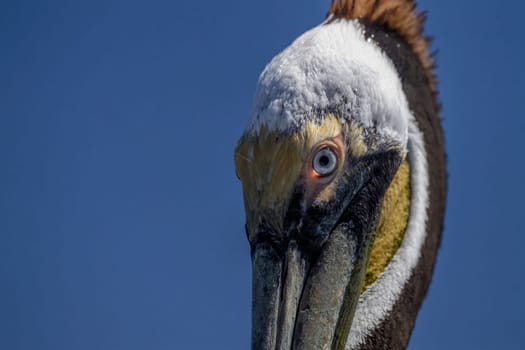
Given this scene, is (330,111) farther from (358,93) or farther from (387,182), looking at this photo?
(387,182)

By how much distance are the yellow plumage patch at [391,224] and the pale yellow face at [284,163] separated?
0.45m

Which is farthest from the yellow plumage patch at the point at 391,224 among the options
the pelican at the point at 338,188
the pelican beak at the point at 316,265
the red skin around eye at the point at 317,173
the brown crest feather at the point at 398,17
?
the brown crest feather at the point at 398,17

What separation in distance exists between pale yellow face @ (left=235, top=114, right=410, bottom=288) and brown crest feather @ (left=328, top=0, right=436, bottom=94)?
2.61 feet

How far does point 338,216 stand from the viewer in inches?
127

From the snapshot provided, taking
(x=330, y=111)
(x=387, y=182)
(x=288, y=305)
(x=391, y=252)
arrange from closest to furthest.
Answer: (x=288, y=305)
(x=330, y=111)
(x=387, y=182)
(x=391, y=252)

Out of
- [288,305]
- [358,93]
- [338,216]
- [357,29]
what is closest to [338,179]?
[338,216]

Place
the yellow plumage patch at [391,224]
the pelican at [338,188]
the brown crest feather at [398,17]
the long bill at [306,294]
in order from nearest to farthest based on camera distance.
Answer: the long bill at [306,294], the pelican at [338,188], the yellow plumage patch at [391,224], the brown crest feather at [398,17]

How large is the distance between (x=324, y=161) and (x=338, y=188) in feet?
0.51

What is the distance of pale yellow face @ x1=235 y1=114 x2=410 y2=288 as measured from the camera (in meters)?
3.08

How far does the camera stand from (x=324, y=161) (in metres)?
3.14

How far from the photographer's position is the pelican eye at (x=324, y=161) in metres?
3.12

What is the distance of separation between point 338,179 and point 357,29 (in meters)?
0.84

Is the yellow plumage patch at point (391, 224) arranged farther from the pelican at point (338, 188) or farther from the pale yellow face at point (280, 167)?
the pale yellow face at point (280, 167)

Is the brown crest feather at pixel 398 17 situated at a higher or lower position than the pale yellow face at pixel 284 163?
higher
